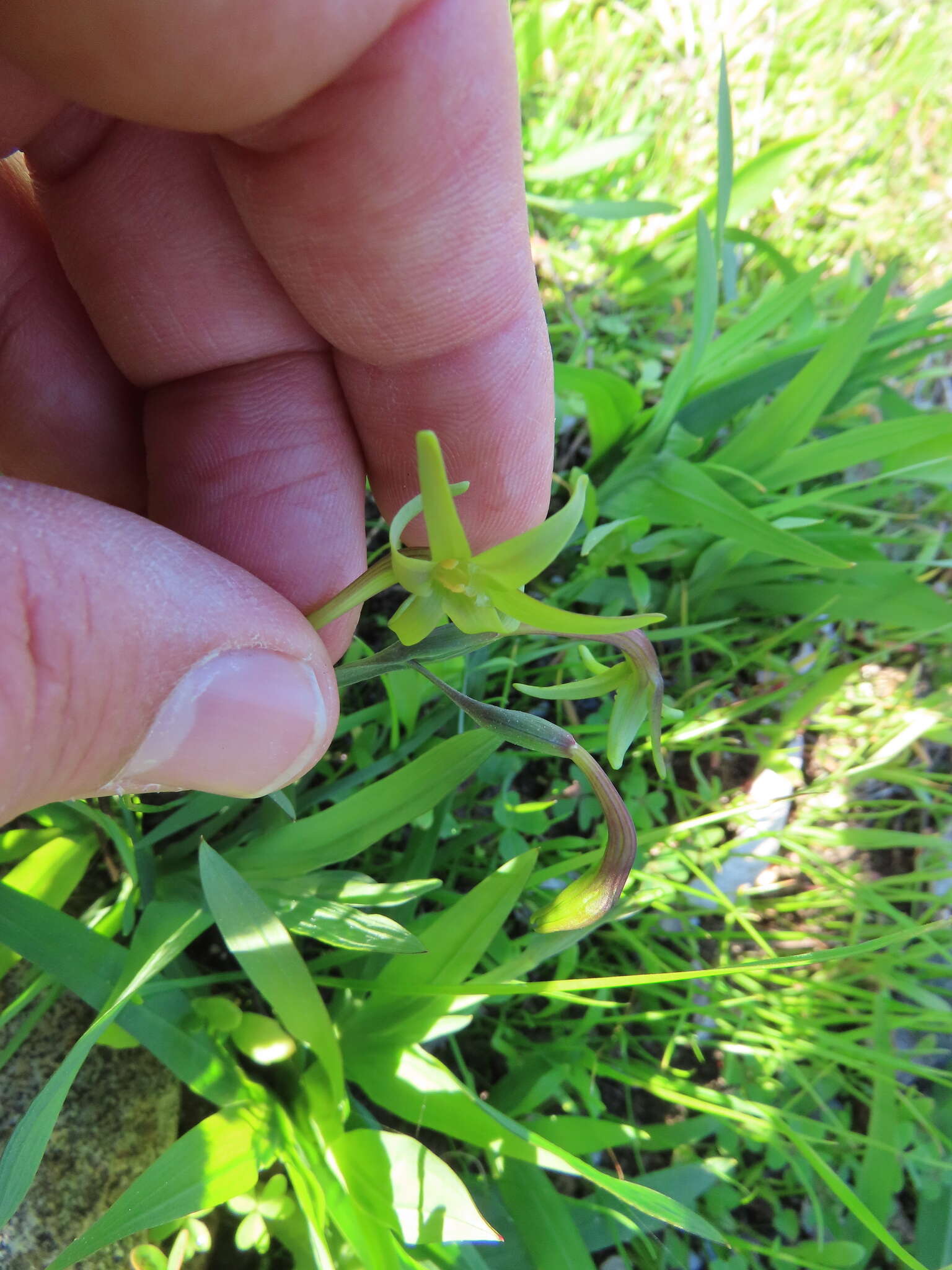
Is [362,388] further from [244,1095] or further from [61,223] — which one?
[244,1095]

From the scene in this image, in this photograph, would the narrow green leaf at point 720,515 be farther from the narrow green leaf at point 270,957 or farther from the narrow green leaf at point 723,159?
the narrow green leaf at point 270,957

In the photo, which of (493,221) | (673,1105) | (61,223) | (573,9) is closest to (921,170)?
(573,9)

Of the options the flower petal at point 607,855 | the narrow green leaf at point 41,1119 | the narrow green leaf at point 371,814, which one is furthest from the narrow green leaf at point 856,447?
→ the narrow green leaf at point 41,1119

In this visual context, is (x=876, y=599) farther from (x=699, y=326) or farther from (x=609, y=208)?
(x=609, y=208)

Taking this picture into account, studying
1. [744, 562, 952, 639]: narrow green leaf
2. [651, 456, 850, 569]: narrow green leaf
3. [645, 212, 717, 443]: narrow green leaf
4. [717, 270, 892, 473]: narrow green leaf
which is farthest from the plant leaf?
[744, 562, 952, 639]: narrow green leaf

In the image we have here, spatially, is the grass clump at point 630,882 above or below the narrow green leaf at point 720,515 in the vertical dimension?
below
